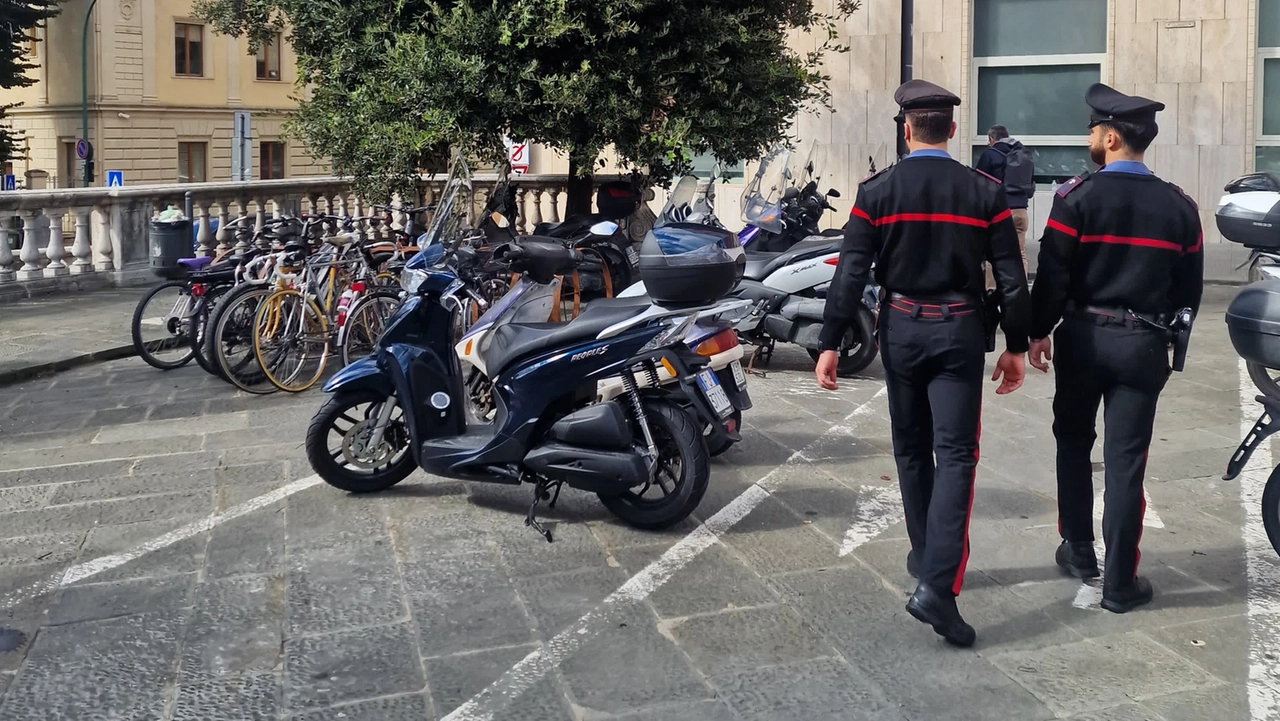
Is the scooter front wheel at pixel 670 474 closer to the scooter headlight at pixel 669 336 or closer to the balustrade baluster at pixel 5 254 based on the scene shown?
the scooter headlight at pixel 669 336

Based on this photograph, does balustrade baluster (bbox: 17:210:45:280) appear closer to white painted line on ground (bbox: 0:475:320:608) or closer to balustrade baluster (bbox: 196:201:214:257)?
balustrade baluster (bbox: 196:201:214:257)

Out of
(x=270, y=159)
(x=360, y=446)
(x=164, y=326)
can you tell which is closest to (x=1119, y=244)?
(x=360, y=446)

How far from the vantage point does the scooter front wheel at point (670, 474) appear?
5207 mm

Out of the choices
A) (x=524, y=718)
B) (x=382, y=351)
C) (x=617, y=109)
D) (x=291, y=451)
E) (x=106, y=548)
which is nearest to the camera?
(x=524, y=718)

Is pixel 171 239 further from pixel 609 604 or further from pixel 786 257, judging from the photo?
pixel 609 604

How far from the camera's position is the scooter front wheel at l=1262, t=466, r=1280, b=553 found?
4707 millimetres

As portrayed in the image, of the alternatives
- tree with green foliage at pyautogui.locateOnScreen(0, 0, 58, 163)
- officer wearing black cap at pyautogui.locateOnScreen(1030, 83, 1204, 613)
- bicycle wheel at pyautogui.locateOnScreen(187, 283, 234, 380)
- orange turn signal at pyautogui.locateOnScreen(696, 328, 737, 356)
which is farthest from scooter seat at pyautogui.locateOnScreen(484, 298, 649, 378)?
tree with green foliage at pyautogui.locateOnScreen(0, 0, 58, 163)

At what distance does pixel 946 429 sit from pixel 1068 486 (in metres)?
0.76

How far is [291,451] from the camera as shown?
6844 millimetres

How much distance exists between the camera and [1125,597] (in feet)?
14.5

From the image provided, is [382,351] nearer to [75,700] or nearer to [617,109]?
[75,700]

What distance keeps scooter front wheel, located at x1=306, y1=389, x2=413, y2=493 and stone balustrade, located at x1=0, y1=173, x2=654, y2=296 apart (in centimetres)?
614

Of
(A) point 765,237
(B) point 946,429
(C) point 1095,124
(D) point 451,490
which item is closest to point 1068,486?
(B) point 946,429

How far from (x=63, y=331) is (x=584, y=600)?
748cm
